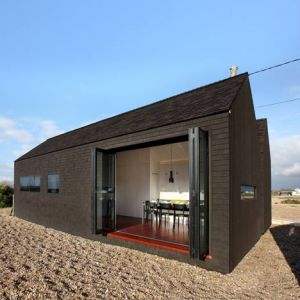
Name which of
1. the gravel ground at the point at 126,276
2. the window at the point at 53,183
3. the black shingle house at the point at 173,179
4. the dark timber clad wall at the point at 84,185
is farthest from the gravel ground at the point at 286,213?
the window at the point at 53,183

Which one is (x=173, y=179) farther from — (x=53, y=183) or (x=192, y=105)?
(x=53, y=183)

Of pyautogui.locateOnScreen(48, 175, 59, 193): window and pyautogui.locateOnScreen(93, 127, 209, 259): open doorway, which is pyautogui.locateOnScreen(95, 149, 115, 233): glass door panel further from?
pyautogui.locateOnScreen(48, 175, 59, 193): window

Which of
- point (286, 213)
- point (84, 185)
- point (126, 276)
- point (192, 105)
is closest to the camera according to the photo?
point (126, 276)

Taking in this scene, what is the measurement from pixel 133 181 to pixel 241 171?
6477mm

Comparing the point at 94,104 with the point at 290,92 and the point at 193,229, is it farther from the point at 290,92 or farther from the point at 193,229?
the point at 193,229

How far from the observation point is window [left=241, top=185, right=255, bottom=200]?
22.4 feet

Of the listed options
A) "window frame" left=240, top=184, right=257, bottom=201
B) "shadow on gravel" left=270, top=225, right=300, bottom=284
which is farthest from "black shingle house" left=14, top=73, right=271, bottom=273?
"shadow on gravel" left=270, top=225, right=300, bottom=284

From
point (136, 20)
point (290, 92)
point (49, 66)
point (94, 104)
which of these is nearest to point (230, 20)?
point (136, 20)

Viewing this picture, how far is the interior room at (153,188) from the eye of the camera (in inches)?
367

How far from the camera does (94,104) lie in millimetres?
15117

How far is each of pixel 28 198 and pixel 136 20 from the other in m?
10.2

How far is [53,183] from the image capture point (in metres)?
11.6

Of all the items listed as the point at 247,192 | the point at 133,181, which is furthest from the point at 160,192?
the point at 247,192

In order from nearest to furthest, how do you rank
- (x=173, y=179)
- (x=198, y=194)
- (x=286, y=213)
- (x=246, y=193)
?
1. (x=198, y=194)
2. (x=246, y=193)
3. (x=173, y=179)
4. (x=286, y=213)
